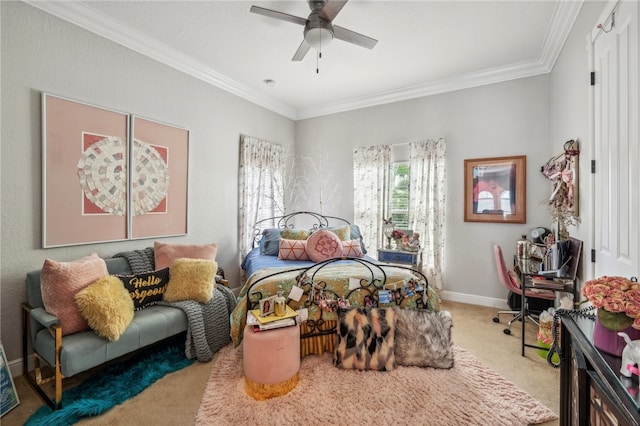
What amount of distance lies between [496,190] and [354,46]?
2.52 meters

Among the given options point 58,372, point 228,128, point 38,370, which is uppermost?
point 228,128

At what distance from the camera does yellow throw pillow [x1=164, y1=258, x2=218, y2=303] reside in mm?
2616

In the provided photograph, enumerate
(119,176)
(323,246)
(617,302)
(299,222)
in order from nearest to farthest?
(617,302), (119,176), (323,246), (299,222)

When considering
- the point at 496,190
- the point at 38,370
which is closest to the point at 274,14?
the point at 38,370

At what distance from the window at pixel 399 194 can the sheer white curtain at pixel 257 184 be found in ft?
6.08

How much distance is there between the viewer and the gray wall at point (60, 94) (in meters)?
2.17

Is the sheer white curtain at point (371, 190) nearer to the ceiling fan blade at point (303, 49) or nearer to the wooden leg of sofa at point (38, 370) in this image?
the ceiling fan blade at point (303, 49)

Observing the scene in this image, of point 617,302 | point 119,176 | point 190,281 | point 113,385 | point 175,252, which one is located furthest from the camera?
point 175,252

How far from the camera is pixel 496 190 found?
370cm

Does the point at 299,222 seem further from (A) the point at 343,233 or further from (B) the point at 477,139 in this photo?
(B) the point at 477,139

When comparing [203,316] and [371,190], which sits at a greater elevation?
[371,190]

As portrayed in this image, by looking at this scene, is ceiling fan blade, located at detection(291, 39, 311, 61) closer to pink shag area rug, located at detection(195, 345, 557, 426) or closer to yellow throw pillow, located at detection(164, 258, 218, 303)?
yellow throw pillow, located at detection(164, 258, 218, 303)

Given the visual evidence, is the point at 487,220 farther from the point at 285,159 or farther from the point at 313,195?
the point at 285,159

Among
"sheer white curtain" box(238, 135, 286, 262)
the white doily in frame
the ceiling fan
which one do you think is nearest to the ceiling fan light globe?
the ceiling fan
